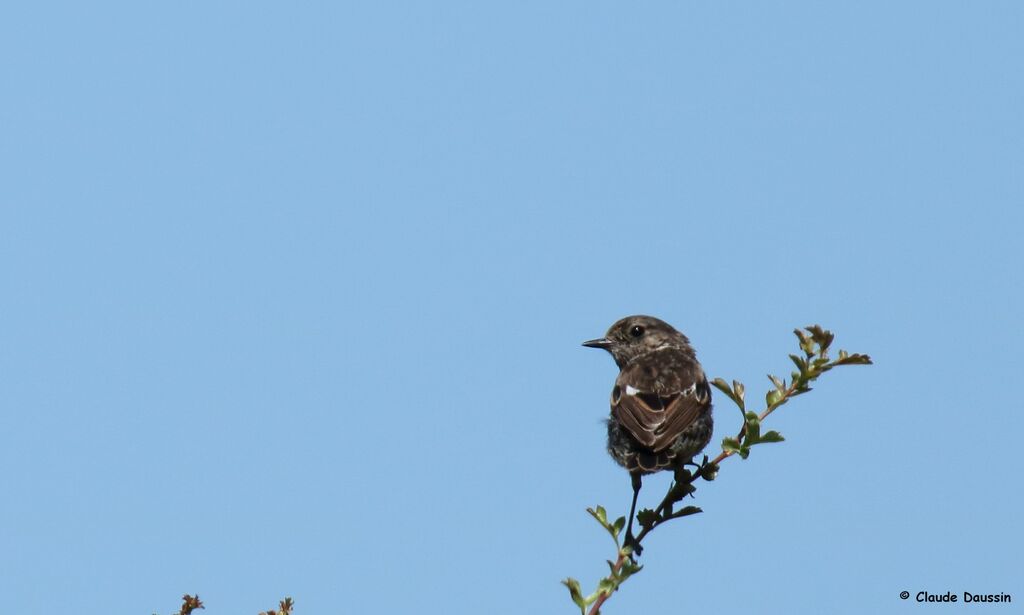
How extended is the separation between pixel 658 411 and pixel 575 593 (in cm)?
408

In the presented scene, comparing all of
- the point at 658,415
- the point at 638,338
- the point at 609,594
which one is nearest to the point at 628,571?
the point at 609,594

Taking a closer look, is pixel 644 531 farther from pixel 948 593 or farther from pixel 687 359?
pixel 687 359

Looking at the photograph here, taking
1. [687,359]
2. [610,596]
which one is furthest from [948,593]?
[687,359]

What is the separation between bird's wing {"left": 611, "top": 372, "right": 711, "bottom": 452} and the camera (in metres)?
8.14

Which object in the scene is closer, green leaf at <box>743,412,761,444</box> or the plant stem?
the plant stem

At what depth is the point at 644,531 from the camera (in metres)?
5.25

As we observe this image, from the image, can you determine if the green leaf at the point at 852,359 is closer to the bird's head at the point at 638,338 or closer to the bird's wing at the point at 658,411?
the bird's wing at the point at 658,411

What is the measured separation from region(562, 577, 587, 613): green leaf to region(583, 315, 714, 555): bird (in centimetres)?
319

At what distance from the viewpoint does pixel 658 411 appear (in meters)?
8.41

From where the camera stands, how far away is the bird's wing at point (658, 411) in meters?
8.14

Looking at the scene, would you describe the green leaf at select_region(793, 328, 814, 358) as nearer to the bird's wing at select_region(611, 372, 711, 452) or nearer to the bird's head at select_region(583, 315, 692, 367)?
the bird's wing at select_region(611, 372, 711, 452)

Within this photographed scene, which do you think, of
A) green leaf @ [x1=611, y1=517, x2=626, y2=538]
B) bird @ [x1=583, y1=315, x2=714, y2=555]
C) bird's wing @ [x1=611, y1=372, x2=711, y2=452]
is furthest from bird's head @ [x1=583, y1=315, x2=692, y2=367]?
green leaf @ [x1=611, y1=517, x2=626, y2=538]

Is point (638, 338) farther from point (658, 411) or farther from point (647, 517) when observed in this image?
point (647, 517)

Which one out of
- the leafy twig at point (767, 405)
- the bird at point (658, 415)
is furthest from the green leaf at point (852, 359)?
the bird at point (658, 415)
